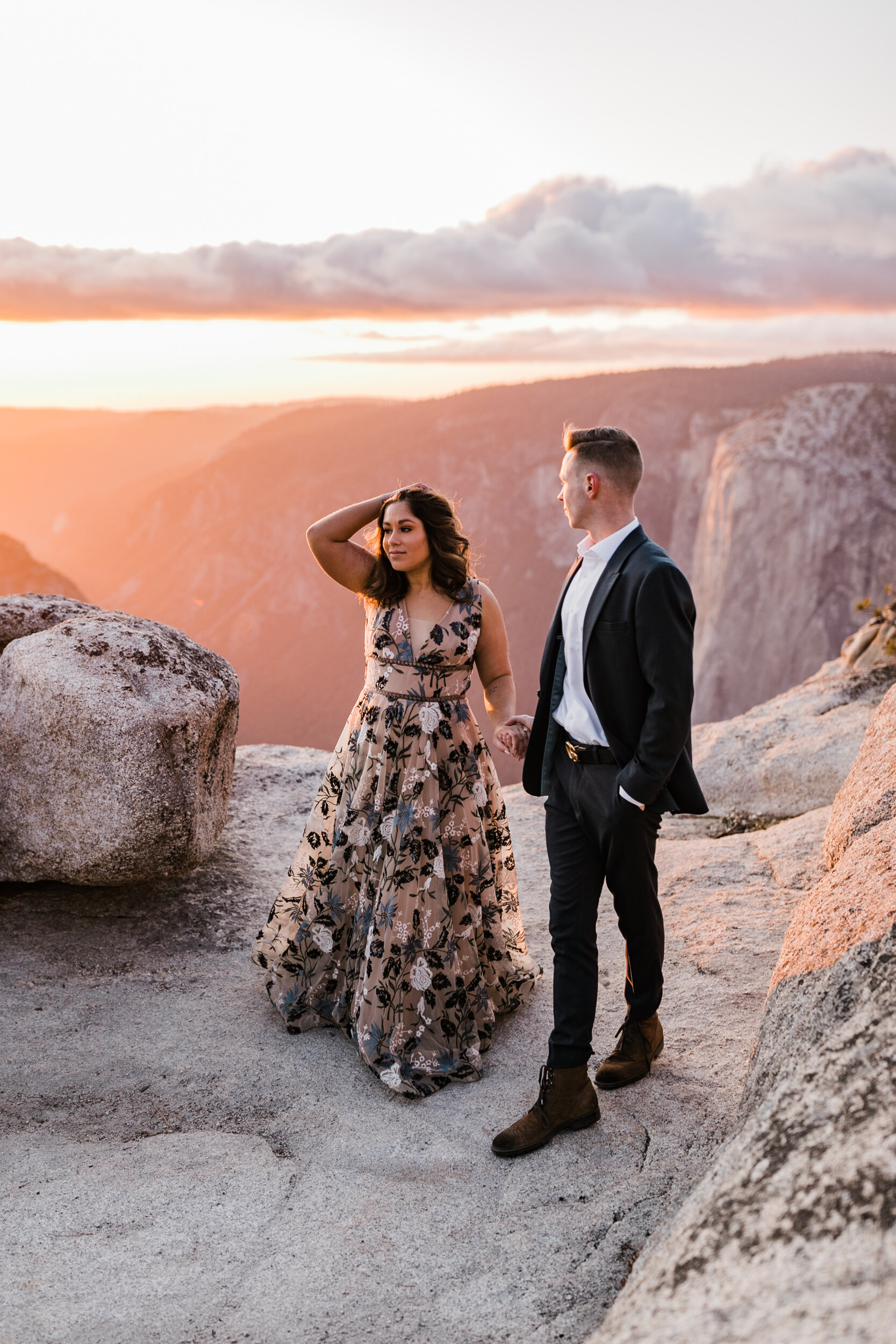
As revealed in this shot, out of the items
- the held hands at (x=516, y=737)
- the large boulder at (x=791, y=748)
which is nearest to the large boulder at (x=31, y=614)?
the held hands at (x=516, y=737)

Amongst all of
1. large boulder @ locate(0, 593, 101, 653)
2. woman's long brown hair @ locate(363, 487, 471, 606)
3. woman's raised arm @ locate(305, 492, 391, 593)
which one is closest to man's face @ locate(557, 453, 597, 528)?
woman's long brown hair @ locate(363, 487, 471, 606)

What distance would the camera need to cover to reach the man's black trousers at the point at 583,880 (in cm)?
270

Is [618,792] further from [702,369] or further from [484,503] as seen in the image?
[702,369]

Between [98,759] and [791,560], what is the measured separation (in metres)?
27.6

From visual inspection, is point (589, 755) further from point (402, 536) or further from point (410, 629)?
point (402, 536)

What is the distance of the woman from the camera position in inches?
130

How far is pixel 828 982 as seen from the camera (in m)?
2.06

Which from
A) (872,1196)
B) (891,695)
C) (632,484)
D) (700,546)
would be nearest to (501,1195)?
(872,1196)

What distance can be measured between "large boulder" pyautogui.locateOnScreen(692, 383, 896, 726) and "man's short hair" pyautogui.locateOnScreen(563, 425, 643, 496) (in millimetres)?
26487

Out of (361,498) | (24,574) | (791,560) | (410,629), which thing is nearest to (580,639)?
(410,629)

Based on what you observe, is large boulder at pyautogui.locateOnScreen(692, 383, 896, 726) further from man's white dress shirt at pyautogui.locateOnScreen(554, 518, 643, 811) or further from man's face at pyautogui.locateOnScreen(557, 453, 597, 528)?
man's face at pyautogui.locateOnScreen(557, 453, 597, 528)

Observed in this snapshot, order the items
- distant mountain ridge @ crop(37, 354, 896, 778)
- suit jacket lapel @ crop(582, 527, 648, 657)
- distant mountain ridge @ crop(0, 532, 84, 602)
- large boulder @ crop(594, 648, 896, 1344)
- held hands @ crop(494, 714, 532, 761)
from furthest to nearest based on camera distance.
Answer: distant mountain ridge @ crop(37, 354, 896, 778) < distant mountain ridge @ crop(0, 532, 84, 602) < held hands @ crop(494, 714, 532, 761) < suit jacket lapel @ crop(582, 527, 648, 657) < large boulder @ crop(594, 648, 896, 1344)

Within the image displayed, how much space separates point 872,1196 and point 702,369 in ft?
164

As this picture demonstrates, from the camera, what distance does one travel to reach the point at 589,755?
8.95 feet
